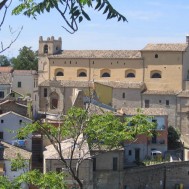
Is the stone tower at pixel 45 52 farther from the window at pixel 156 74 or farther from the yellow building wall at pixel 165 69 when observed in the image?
the window at pixel 156 74

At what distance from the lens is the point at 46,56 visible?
149ft

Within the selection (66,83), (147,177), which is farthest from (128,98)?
(147,177)

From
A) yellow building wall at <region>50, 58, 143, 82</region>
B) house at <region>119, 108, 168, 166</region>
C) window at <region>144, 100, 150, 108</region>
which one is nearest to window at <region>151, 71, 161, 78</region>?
yellow building wall at <region>50, 58, 143, 82</region>

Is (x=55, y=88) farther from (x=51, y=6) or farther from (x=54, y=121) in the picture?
(x=51, y=6)

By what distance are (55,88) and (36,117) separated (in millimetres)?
4925

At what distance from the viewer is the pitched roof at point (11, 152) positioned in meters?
26.8

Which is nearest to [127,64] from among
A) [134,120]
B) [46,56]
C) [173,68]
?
[173,68]

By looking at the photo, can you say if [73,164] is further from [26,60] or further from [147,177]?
[26,60]

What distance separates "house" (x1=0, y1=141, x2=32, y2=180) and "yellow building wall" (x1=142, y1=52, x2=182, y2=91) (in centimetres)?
1638

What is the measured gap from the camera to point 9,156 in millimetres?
26734

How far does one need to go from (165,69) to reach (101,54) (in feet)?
17.9

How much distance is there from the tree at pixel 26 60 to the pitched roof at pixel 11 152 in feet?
119

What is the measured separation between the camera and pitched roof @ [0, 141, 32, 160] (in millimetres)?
26756

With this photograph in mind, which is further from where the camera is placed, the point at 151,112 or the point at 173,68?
the point at 173,68
